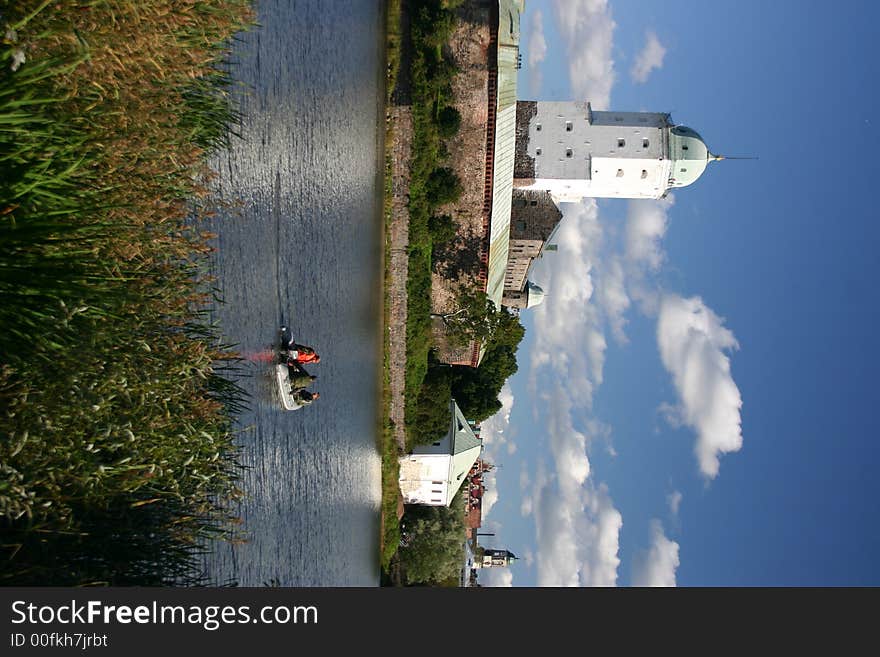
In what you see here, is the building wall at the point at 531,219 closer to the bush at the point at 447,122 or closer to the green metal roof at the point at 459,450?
the green metal roof at the point at 459,450

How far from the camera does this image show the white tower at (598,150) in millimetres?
44875

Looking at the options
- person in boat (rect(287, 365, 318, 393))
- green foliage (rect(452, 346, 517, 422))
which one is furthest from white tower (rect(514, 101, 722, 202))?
person in boat (rect(287, 365, 318, 393))

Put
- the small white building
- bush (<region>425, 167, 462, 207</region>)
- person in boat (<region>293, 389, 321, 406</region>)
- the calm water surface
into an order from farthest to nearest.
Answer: the small white building, bush (<region>425, 167, 462, 207</region>), person in boat (<region>293, 389, 321, 406</region>), the calm water surface

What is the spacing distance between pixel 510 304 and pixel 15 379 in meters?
50.2

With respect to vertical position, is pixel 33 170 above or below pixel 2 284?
above

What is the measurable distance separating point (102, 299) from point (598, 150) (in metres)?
38.1

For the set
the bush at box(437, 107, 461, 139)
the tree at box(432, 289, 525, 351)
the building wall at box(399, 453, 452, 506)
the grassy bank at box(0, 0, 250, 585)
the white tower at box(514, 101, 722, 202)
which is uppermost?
the white tower at box(514, 101, 722, 202)

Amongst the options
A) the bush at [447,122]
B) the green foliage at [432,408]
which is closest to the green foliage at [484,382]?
the green foliage at [432,408]

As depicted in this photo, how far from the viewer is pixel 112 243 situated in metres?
10.7

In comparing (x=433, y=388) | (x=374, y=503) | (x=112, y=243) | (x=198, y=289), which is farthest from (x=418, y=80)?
(x=112, y=243)

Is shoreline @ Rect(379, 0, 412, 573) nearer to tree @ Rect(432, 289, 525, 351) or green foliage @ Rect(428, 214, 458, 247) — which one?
green foliage @ Rect(428, 214, 458, 247)

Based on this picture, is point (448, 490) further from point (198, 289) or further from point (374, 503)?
point (198, 289)

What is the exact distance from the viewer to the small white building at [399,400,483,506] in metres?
40.0

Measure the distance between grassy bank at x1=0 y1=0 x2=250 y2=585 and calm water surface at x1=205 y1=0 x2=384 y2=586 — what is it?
3679 mm
